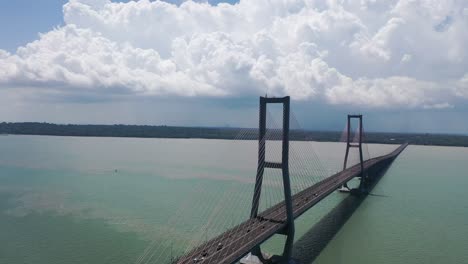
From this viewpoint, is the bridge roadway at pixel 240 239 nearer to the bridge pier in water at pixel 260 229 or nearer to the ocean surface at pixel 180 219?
the bridge pier in water at pixel 260 229

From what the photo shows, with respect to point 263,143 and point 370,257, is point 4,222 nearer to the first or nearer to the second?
point 263,143

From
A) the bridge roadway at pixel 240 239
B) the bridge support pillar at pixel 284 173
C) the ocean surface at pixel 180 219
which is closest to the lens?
the bridge roadway at pixel 240 239

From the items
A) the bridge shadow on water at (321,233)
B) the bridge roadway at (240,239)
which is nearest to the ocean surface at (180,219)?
the bridge shadow on water at (321,233)

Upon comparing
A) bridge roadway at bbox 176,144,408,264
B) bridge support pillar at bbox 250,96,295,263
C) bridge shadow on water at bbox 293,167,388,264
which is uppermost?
bridge support pillar at bbox 250,96,295,263

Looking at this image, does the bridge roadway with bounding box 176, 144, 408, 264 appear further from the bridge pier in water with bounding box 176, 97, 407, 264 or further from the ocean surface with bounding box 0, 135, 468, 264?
the ocean surface with bounding box 0, 135, 468, 264

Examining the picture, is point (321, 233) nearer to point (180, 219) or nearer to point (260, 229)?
point (260, 229)

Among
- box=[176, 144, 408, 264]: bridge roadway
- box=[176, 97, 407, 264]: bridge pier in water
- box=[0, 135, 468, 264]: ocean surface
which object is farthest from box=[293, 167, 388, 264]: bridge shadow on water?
box=[176, 144, 408, 264]: bridge roadway

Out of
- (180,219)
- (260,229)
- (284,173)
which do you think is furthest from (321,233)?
(180,219)

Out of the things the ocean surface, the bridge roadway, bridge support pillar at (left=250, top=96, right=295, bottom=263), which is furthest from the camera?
the ocean surface
